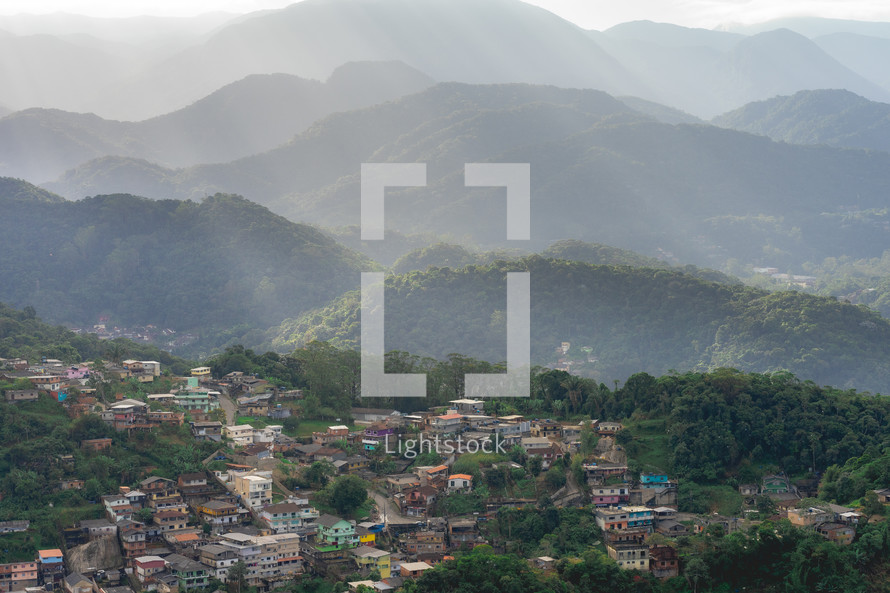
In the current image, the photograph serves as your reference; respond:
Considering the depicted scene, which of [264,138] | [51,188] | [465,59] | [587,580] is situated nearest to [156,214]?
[51,188]

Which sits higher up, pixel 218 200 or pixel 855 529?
pixel 218 200

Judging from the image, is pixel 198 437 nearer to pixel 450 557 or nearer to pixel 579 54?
pixel 450 557

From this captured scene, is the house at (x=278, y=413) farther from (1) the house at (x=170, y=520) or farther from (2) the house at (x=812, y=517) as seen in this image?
(2) the house at (x=812, y=517)

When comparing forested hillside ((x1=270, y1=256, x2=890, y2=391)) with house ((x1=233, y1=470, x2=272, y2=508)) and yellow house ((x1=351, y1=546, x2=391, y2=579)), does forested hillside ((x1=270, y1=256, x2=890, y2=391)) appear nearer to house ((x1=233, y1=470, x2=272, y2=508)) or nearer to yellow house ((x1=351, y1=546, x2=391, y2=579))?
house ((x1=233, y1=470, x2=272, y2=508))

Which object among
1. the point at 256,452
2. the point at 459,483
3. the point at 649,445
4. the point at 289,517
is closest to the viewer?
the point at 289,517

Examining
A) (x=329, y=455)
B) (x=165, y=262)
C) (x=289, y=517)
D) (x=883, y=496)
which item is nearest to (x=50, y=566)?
(x=289, y=517)

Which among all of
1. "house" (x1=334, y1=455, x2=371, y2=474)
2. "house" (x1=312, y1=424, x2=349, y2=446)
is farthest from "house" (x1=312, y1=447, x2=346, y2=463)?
"house" (x1=312, y1=424, x2=349, y2=446)

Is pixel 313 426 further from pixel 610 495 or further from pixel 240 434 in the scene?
pixel 610 495

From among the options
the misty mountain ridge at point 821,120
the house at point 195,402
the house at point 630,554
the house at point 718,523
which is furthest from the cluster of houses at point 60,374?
the misty mountain ridge at point 821,120
